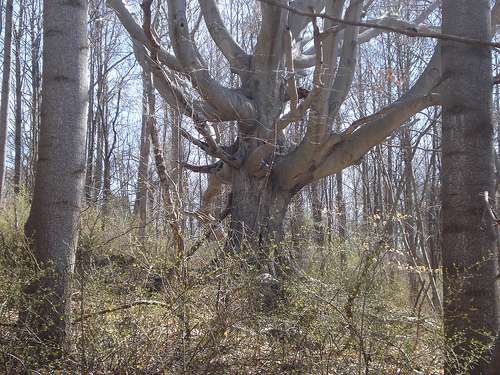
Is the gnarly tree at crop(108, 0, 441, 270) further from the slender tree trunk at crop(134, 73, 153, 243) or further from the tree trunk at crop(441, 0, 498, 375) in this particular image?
the tree trunk at crop(441, 0, 498, 375)

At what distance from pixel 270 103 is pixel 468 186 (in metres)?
4.99

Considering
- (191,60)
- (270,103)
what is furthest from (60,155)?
(270,103)

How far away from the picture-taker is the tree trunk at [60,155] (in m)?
3.47

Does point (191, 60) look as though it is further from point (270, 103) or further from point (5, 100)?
point (5, 100)

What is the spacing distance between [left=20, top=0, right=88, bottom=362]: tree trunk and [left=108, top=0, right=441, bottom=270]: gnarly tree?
99.7 inches

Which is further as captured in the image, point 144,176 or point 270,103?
point 270,103

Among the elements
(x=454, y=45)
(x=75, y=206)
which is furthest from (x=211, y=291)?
(x=454, y=45)

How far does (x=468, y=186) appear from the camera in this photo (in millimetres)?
3252

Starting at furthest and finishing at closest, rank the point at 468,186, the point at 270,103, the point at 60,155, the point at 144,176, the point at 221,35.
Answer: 1. the point at 221,35
2. the point at 270,103
3. the point at 144,176
4. the point at 60,155
5. the point at 468,186

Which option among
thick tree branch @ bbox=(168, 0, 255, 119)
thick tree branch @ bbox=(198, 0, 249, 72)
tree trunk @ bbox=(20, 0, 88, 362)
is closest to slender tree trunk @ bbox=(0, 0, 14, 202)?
thick tree branch @ bbox=(198, 0, 249, 72)

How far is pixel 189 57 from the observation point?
7.14m

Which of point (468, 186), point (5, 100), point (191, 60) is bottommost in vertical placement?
point (468, 186)

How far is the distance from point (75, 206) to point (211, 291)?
1.09m

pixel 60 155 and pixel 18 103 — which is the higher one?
pixel 18 103
